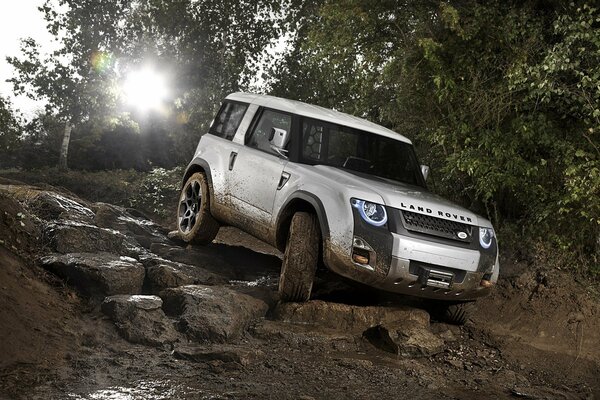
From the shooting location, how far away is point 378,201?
18.0ft

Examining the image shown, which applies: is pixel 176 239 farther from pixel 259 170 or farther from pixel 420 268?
pixel 420 268

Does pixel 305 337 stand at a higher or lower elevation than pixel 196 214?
lower

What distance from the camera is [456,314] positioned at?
21.3 ft

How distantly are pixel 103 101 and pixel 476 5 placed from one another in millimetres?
19158

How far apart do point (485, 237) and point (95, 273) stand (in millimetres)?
3693

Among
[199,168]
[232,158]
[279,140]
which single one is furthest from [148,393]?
[199,168]

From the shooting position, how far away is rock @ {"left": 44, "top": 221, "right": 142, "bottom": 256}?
6.39 m

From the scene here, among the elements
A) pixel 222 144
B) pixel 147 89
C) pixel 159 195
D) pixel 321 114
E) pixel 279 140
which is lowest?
pixel 159 195

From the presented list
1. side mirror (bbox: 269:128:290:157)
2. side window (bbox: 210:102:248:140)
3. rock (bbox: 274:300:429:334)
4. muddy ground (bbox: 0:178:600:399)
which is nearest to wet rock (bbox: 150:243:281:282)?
muddy ground (bbox: 0:178:600:399)

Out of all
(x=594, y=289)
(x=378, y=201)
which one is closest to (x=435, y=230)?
(x=378, y=201)

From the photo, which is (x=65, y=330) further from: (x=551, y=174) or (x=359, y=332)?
(x=551, y=174)

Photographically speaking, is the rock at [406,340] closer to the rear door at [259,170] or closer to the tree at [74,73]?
the rear door at [259,170]

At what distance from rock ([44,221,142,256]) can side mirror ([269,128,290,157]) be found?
2097mm

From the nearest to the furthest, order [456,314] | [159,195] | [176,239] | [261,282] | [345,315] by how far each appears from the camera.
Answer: [345,315] → [456,314] → [261,282] → [176,239] → [159,195]
